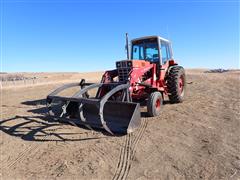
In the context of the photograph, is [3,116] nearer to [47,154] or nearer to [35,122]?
[35,122]

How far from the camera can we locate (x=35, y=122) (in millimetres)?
6762

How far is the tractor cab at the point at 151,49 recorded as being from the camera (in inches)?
316

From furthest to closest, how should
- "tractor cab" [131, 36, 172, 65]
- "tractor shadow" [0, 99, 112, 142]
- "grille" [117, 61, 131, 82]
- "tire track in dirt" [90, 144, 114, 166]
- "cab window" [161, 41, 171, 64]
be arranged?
"cab window" [161, 41, 171, 64] → "tractor cab" [131, 36, 172, 65] → "grille" [117, 61, 131, 82] → "tractor shadow" [0, 99, 112, 142] → "tire track in dirt" [90, 144, 114, 166]

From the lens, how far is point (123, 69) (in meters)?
7.21

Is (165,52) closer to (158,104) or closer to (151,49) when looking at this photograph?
(151,49)

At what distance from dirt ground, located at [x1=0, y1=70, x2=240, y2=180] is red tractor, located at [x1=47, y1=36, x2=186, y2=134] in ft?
1.28

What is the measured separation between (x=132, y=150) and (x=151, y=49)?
4646mm

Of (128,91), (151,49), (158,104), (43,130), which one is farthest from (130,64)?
(43,130)

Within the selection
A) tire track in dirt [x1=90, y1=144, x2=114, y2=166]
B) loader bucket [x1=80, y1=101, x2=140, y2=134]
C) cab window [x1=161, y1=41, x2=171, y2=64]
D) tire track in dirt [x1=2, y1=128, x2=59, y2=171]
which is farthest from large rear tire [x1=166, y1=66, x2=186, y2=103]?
tire track in dirt [x1=2, y1=128, x2=59, y2=171]

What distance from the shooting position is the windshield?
8180 mm

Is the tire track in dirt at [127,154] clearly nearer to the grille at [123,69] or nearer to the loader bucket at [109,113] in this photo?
the loader bucket at [109,113]

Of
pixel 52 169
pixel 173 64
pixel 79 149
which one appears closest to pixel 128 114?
pixel 79 149

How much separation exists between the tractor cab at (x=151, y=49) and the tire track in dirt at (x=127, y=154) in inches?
124

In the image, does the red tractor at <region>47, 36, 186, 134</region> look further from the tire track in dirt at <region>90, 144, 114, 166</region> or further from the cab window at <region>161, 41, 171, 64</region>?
the tire track in dirt at <region>90, 144, 114, 166</region>
